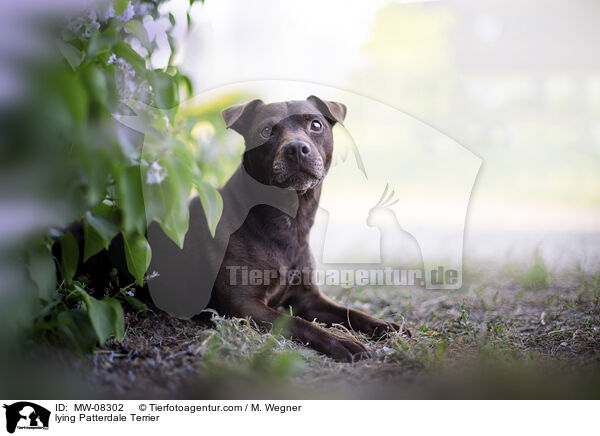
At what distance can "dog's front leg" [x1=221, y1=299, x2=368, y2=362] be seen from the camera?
1.62m

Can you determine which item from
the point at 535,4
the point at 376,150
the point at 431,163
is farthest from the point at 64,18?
the point at 535,4

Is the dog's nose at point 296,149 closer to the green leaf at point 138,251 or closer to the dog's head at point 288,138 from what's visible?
the dog's head at point 288,138

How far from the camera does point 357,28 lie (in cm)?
187

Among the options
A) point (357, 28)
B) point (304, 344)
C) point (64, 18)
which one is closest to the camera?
point (64, 18)

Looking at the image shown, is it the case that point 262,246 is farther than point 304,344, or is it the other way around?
point 262,246

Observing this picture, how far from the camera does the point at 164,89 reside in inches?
55.1

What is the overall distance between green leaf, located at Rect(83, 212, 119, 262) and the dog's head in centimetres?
68

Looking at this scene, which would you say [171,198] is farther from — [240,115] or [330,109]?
[330,109]

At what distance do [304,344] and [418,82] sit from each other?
127cm

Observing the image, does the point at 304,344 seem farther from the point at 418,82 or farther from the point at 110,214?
the point at 418,82

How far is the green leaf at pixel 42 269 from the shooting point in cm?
127

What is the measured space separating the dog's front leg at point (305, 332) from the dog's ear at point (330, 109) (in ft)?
2.54

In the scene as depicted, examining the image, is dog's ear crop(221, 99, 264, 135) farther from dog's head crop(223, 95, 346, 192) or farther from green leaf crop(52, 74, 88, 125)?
green leaf crop(52, 74, 88, 125)
